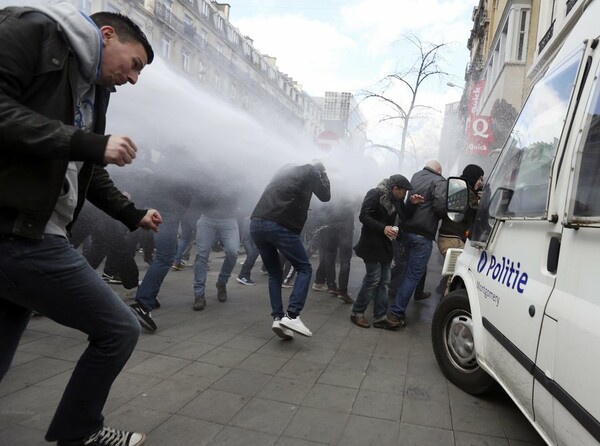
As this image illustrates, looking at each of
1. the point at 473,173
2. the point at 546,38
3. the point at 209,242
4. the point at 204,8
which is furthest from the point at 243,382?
the point at 204,8

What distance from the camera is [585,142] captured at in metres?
1.81

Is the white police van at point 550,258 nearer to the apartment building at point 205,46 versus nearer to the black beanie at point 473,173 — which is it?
the black beanie at point 473,173

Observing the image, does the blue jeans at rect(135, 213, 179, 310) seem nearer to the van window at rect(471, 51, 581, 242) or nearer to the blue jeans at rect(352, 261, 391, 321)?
the blue jeans at rect(352, 261, 391, 321)

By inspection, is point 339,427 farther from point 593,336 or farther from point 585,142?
point 585,142

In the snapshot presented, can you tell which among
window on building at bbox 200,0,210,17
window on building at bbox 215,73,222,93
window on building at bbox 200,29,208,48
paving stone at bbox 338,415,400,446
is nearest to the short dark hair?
paving stone at bbox 338,415,400,446

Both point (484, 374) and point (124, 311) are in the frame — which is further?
point (484, 374)

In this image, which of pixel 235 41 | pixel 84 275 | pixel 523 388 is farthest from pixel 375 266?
pixel 235 41

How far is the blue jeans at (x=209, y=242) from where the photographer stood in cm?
523

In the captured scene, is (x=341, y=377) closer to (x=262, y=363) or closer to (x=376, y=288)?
(x=262, y=363)

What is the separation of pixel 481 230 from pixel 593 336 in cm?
157

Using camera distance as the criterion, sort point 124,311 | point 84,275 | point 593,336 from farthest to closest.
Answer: point 124,311 → point 84,275 → point 593,336

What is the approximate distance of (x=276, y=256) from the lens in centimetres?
429

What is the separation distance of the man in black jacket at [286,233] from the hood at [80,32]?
2512 mm

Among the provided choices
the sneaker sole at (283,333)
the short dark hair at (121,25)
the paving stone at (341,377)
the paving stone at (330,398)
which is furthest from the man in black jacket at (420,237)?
the short dark hair at (121,25)
